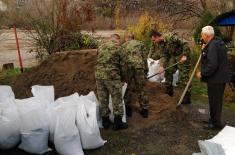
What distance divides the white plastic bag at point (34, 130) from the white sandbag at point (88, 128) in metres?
0.41

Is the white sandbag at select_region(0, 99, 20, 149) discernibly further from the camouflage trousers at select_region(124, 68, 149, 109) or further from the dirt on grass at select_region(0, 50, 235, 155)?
the camouflage trousers at select_region(124, 68, 149, 109)

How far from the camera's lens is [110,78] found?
532 cm

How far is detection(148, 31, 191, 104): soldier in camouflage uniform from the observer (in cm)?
A: 676

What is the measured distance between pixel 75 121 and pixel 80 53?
2540 mm

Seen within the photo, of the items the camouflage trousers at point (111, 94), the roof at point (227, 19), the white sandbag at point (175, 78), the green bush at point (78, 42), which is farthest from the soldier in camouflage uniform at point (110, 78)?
the green bush at point (78, 42)

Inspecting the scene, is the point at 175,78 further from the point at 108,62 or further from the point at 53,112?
the point at 53,112

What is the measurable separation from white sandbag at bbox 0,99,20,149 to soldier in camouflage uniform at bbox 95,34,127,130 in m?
1.30

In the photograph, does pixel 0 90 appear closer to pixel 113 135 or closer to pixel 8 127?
pixel 8 127

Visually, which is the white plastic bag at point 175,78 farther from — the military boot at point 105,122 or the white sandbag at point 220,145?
the white sandbag at point 220,145

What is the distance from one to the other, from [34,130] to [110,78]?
133 centimetres

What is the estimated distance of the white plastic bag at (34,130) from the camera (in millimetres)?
4547

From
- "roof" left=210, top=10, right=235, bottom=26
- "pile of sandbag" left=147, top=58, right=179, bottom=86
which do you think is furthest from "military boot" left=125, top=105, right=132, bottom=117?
"roof" left=210, top=10, right=235, bottom=26

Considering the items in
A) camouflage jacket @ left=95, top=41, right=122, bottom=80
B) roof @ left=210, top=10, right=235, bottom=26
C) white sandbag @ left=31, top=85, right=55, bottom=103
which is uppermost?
roof @ left=210, top=10, right=235, bottom=26

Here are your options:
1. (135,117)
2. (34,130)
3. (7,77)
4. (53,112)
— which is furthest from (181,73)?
(7,77)
